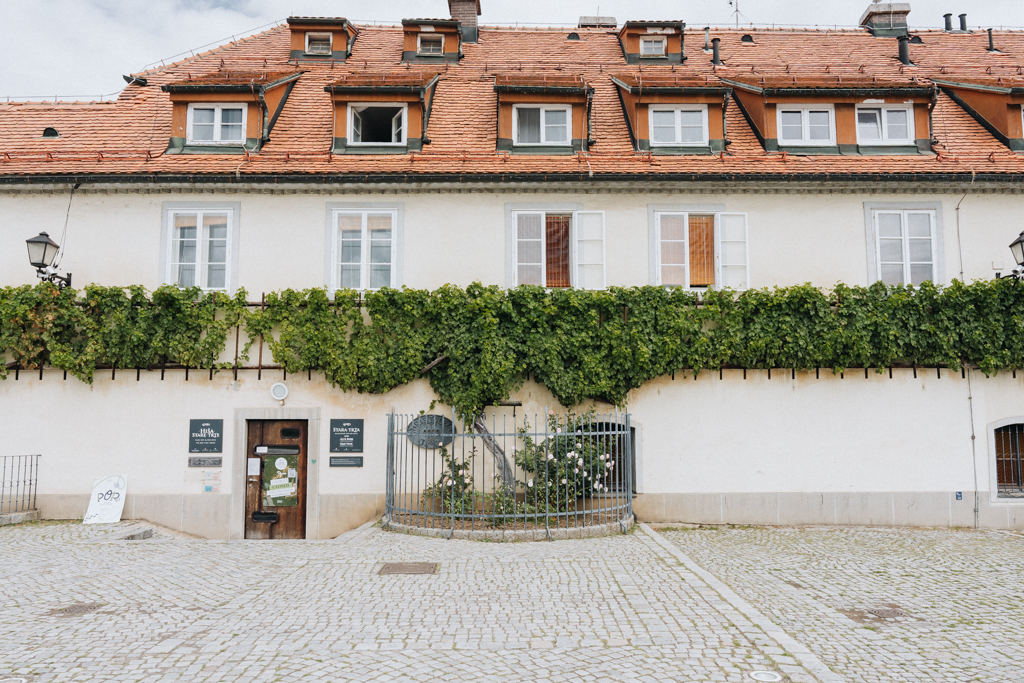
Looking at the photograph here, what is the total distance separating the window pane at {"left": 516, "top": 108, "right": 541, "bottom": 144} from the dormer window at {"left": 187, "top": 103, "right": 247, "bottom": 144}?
19.1 ft

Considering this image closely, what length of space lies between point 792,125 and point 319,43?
11894 mm

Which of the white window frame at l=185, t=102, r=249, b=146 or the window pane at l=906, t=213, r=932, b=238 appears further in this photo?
the white window frame at l=185, t=102, r=249, b=146

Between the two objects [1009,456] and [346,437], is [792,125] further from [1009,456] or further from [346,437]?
[346,437]

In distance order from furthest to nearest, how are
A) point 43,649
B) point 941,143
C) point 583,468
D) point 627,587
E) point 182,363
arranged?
point 941,143
point 182,363
point 583,468
point 627,587
point 43,649

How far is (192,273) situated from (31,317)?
2727 mm

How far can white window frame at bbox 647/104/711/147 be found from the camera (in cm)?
1398

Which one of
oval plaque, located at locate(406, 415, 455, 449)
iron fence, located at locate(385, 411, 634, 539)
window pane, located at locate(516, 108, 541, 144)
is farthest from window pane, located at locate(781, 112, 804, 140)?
oval plaque, located at locate(406, 415, 455, 449)

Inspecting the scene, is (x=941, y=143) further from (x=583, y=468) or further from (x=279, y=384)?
(x=279, y=384)

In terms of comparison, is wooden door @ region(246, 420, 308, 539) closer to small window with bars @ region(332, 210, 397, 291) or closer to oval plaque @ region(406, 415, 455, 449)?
oval plaque @ region(406, 415, 455, 449)

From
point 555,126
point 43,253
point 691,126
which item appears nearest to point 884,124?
point 691,126

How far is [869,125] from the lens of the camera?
46.6ft

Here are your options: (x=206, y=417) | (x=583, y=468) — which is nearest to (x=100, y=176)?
(x=206, y=417)

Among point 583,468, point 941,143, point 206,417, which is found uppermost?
point 941,143

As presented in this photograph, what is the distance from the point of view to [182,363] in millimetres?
12133
